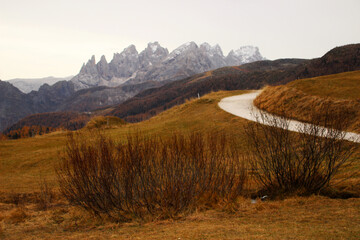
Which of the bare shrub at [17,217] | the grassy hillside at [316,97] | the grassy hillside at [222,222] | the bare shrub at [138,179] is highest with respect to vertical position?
the grassy hillside at [316,97]

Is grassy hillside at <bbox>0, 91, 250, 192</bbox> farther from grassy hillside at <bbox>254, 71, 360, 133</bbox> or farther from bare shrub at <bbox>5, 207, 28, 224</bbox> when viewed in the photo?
bare shrub at <bbox>5, 207, 28, 224</bbox>

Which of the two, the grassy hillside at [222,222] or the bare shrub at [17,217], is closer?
the grassy hillside at [222,222]

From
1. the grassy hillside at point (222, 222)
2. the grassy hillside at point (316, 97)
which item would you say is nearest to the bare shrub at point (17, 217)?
the grassy hillside at point (222, 222)

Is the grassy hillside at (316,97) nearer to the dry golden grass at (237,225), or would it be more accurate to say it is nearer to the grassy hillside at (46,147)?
the grassy hillside at (46,147)

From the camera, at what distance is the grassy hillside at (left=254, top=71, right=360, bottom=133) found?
1463cm

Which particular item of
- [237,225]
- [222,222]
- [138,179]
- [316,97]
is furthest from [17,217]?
[316,97]

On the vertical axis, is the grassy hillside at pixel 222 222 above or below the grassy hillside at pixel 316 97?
below

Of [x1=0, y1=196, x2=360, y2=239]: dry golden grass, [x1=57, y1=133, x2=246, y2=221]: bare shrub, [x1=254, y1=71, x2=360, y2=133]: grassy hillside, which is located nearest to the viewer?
[x1=0, y1=196, x2=360, y2=239]: dry golden grass

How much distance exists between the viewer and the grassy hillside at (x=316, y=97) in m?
14.6

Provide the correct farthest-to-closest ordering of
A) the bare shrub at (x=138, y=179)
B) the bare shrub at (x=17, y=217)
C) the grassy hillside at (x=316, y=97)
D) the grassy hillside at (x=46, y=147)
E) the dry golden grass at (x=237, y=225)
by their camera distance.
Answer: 1. the grassy hillside at (x=46, y=147)
2. the grassy hillside at (x=316, y=97)
3. the bare shrub at (x=17, y=217)
4. the bare shrub at (x=138, y=179)
5. the dry golden grass at (x=237, y=225)

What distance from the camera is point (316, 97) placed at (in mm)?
17531

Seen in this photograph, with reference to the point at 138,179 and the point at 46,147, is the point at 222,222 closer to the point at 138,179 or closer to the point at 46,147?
the point at 138,179

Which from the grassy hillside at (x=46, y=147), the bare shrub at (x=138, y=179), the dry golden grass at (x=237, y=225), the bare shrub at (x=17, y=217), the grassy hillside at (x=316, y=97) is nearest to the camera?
the dry golden grass at (x=237, y=225)

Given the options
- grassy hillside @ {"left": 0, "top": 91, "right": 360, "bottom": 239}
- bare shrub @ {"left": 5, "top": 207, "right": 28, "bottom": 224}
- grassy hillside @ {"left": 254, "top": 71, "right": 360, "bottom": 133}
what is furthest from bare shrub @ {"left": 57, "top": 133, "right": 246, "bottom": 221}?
grassy hillside @ {"left": 254, "top": 71, "right": 360, "bottom": 133}
